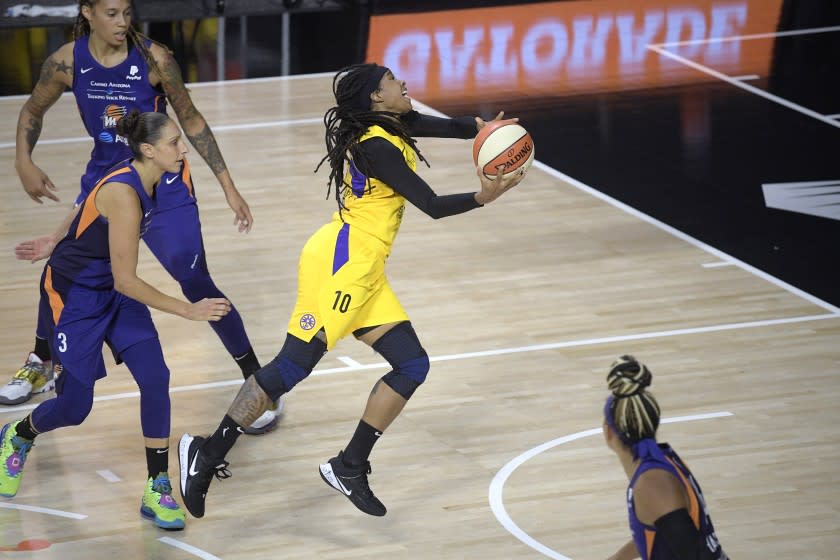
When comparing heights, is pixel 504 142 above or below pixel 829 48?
above

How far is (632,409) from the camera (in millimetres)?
4160

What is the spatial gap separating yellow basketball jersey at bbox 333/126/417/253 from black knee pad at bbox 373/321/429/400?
0.37 m

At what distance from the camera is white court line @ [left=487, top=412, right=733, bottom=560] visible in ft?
19.6

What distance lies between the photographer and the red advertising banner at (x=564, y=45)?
13.9m

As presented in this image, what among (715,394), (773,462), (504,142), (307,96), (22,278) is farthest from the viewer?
(307,96)

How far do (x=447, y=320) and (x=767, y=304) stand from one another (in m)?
1.92

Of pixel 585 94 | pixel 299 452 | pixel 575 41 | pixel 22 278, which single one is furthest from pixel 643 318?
pixel 575 41

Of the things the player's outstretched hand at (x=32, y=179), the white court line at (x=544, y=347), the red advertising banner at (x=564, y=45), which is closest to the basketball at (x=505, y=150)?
the white court line at (x=544, y=347)

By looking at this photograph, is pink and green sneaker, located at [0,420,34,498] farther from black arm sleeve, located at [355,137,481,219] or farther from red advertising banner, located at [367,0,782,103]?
red advertising banner, located at [367,0,782,103]

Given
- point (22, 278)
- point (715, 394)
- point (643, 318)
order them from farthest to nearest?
1. point (22, 278)
2. point (643, 318)
3. point (715, 394)

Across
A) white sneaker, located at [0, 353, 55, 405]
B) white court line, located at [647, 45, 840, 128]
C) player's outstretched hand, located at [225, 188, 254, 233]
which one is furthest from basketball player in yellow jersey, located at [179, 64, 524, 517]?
white court line, located at [647, 45, 840, 128]

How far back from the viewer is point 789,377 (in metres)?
7.69

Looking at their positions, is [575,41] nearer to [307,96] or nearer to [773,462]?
[307,96]

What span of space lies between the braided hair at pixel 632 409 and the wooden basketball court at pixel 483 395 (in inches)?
73.8
